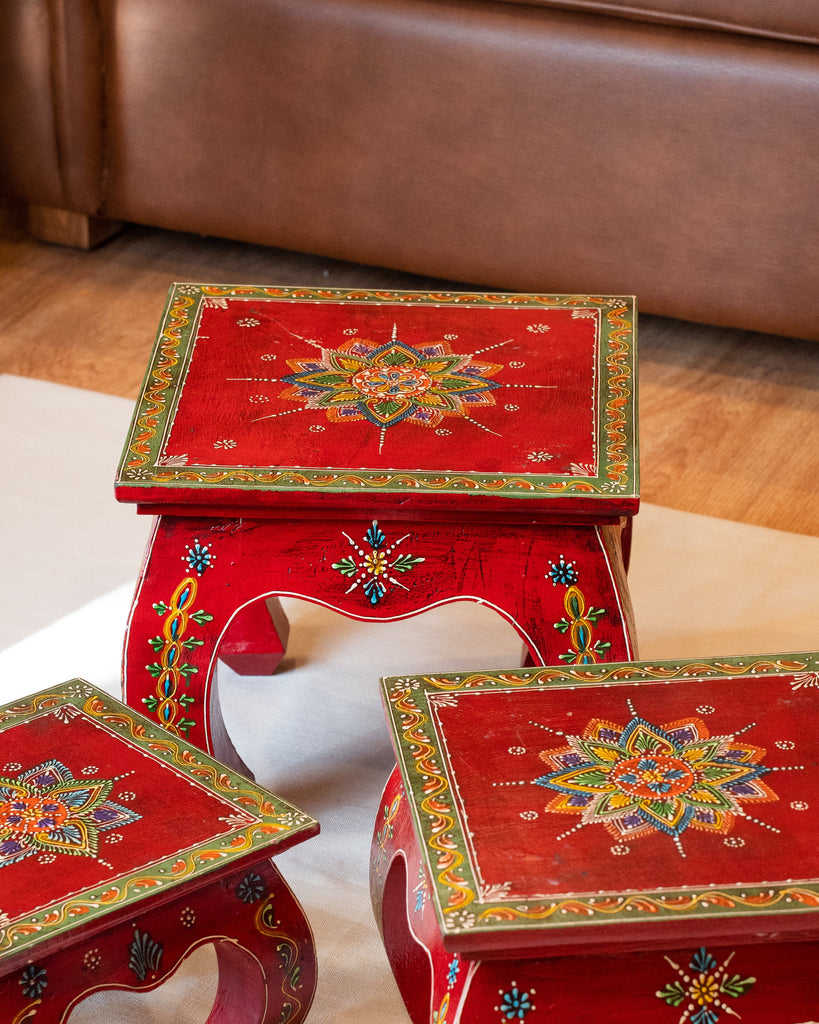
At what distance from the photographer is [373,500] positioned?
0.95 m

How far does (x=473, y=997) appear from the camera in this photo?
2.22 ft

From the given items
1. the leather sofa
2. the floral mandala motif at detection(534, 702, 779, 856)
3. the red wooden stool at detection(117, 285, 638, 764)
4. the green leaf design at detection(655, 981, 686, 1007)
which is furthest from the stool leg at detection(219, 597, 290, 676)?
the leather sofa

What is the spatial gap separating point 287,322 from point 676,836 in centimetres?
61

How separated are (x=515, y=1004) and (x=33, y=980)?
0.26 meters

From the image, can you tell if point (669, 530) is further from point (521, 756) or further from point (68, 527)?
point (521, 756)

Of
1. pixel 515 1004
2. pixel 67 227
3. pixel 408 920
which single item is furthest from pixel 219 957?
pixel 67 227

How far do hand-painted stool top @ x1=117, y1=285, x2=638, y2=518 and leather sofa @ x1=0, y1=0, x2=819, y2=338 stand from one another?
2.22 feet

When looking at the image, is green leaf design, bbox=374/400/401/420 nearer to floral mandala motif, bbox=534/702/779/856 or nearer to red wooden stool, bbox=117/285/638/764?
red wooden stool, bbox=117/285/638/764

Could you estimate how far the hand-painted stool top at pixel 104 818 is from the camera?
0.72 meters

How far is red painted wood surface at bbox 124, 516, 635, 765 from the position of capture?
3.21 ft

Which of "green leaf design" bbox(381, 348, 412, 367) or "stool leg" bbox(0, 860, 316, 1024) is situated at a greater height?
"green leaf design" bbox(381, 348, 412, 367)

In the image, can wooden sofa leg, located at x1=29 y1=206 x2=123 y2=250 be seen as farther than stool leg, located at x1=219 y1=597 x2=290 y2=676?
Yes

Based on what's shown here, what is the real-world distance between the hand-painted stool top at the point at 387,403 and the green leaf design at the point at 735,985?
0.35 m

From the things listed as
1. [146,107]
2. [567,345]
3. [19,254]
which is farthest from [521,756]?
[19,254]
